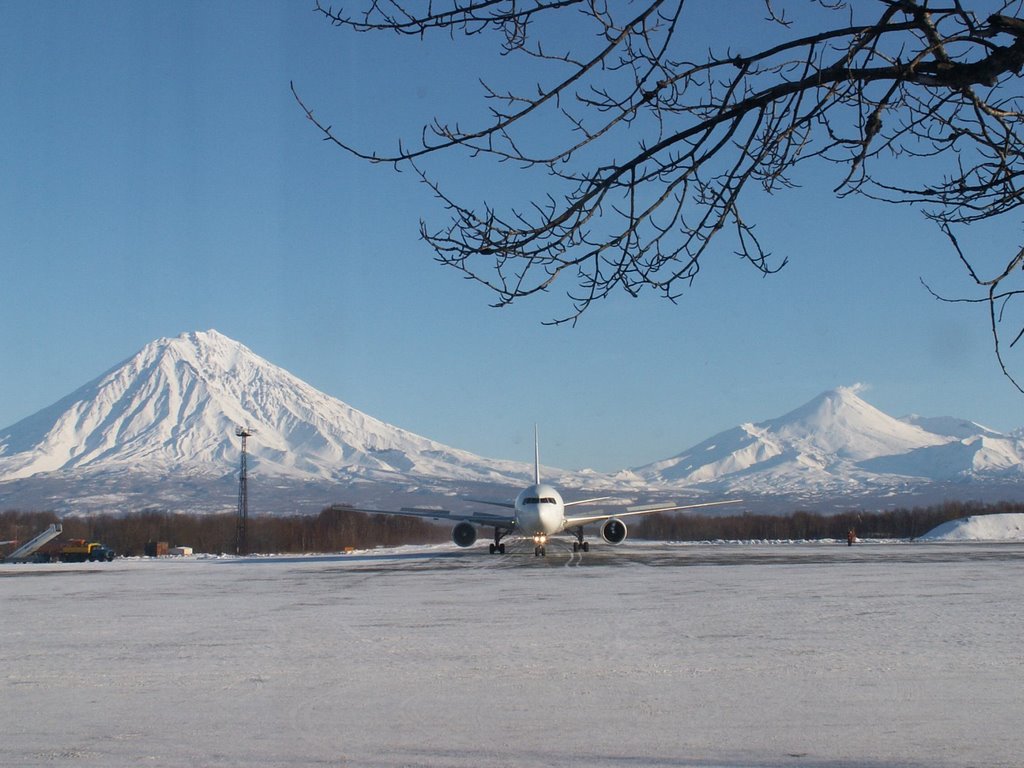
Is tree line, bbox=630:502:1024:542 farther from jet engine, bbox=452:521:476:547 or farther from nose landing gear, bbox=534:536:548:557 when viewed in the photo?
nose landing gear, bbox=534:536:548:557

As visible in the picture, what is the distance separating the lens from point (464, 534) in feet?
147

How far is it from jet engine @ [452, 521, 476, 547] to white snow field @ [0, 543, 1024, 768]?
24777mm

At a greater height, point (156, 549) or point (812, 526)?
point (156, 549)

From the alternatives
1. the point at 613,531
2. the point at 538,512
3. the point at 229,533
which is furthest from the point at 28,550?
the point at 229,533

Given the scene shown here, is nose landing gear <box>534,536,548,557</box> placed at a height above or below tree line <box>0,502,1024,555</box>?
below

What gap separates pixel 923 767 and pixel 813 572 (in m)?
19.1

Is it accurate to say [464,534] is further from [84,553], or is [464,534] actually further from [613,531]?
[84,553]

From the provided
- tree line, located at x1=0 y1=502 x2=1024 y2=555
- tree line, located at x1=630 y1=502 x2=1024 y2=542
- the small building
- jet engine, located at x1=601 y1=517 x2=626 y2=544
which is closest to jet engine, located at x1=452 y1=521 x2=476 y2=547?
jet engine, located at x1=601 y1=517 x2=626 y2=544

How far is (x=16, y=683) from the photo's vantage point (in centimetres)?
1019

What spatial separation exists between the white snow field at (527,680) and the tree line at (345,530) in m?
62.1

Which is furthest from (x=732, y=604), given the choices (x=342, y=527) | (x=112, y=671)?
(x=342, y=527)

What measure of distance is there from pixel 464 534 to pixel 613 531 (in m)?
6.71

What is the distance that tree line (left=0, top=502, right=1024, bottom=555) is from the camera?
81.2m

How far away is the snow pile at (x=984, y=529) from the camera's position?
60875 mm
